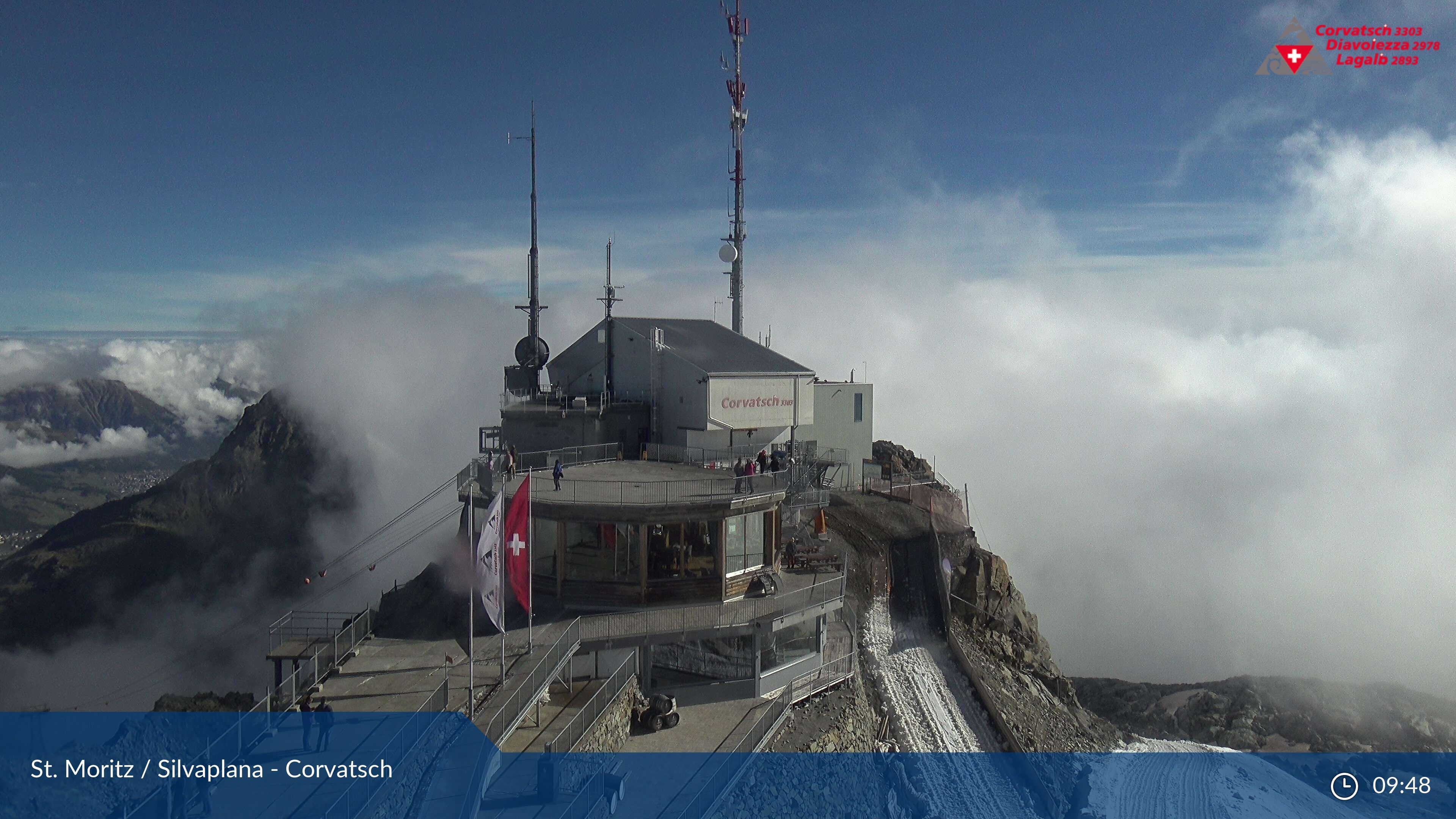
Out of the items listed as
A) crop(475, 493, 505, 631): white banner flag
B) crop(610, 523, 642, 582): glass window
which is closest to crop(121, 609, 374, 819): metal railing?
crop(475, 493, 505, 631): white banner flag

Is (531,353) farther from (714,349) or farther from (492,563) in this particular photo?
(492,563)

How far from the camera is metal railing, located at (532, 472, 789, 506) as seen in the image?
23969 mm

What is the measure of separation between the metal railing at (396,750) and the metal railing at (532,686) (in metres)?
1.10

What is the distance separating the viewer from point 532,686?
18.2m

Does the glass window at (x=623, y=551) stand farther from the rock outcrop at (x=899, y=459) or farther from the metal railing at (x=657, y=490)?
the rock outcrop at (x=899, y=459)

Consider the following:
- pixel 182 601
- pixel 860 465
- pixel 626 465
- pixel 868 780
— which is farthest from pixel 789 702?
pixel 182 601

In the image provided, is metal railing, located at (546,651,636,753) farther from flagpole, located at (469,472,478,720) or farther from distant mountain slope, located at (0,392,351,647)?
distant mountain slope, located at (0,392,351,647)

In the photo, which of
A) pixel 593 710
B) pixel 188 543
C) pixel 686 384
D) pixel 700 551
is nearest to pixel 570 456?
pixel 686 384

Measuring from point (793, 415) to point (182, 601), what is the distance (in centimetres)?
6193

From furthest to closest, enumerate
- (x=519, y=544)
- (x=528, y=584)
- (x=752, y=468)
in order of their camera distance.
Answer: (x=752, y=468) < (x=528, y=584) < (x=519, y=544)

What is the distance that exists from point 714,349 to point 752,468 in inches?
407

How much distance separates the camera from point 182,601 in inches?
2749

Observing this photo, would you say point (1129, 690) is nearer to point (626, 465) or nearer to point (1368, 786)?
point (1368, 786)

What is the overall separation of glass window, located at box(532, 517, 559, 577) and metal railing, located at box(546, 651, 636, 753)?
13.6 ft
